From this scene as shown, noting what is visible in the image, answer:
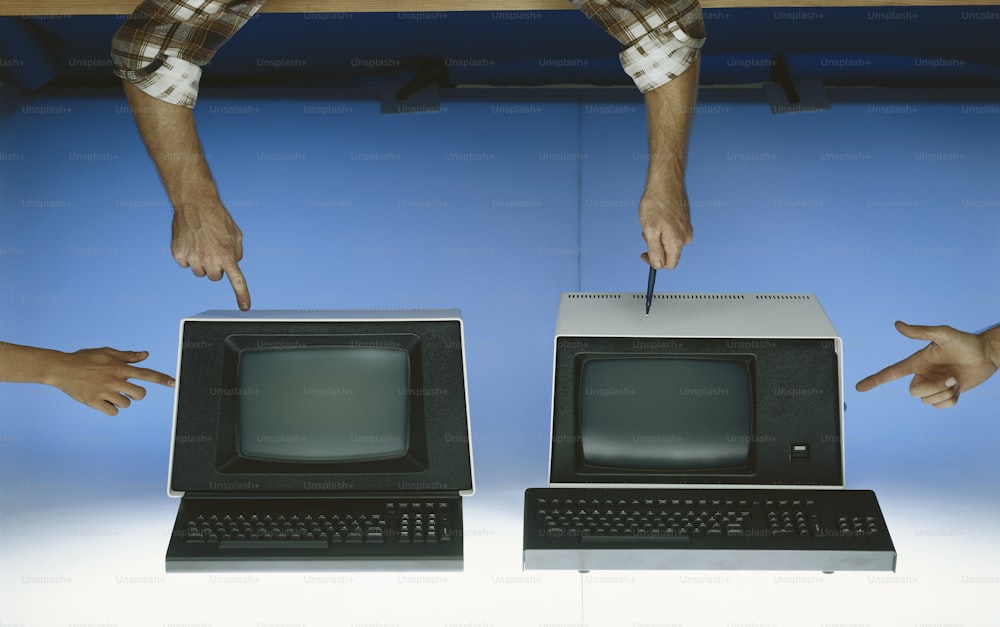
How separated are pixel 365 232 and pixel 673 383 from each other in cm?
91

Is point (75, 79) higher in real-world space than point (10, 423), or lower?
higher

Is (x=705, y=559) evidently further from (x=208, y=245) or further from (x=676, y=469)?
(x=208, y=245)

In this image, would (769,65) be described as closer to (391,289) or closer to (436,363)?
(391,289)

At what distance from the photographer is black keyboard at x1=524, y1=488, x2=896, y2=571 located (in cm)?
146

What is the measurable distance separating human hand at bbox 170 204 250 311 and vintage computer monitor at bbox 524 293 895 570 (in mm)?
491

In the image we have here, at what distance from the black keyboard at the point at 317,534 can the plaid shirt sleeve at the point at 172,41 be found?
1.97 feet

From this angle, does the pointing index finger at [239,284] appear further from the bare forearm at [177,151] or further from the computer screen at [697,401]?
the computer screen at [697,401]

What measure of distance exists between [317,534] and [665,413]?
19.9 inches

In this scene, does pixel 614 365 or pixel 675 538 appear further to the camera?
pixel 614 365

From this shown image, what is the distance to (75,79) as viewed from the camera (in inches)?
91.0

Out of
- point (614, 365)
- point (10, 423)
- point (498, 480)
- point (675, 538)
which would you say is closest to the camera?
point (675, 538)

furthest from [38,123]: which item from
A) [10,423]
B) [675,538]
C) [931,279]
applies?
[931,279]

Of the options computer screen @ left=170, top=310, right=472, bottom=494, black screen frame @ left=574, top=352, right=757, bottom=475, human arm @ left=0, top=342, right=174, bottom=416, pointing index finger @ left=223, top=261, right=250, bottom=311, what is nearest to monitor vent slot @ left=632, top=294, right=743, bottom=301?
black screen frame @ left=574, top=352, right=757, bottom=475

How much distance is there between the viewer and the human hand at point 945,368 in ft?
5.55
